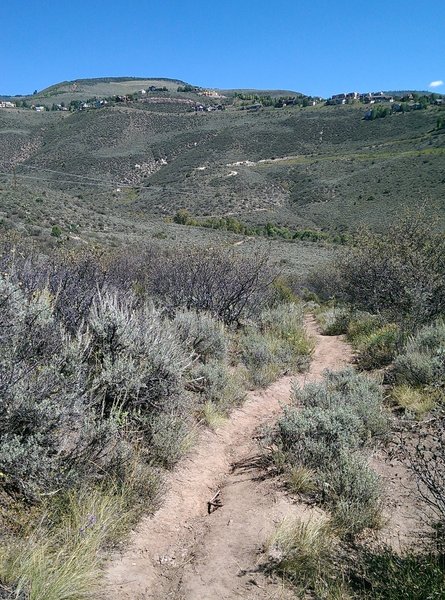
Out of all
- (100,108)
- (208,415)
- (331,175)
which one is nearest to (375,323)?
(208,415)

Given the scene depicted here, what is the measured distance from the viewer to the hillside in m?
43.0

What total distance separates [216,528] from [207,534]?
100 mm

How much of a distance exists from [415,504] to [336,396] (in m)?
2.05

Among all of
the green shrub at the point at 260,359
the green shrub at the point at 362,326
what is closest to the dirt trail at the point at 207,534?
the green shrub at the point at 260,359

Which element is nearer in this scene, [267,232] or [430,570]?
[430,570]

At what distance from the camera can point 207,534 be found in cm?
389

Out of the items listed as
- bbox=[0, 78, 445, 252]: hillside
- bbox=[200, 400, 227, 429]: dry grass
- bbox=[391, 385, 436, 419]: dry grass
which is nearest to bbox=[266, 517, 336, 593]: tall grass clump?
bbox=[200, 400, 227, 429]: dry grass

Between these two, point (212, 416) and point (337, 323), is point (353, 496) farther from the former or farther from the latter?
point (337, 323)

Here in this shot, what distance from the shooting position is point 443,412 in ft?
11.6

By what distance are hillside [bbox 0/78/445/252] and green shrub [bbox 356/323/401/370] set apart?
1813cm

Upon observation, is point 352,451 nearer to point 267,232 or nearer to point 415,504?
point 415,504

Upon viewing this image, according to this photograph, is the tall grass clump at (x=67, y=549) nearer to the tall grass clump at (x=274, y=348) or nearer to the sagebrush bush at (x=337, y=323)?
the tall grass clump at (x=274, y=348)

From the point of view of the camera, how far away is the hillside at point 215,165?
1694 inches

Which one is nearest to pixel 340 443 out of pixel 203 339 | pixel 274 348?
pixel 203 339
